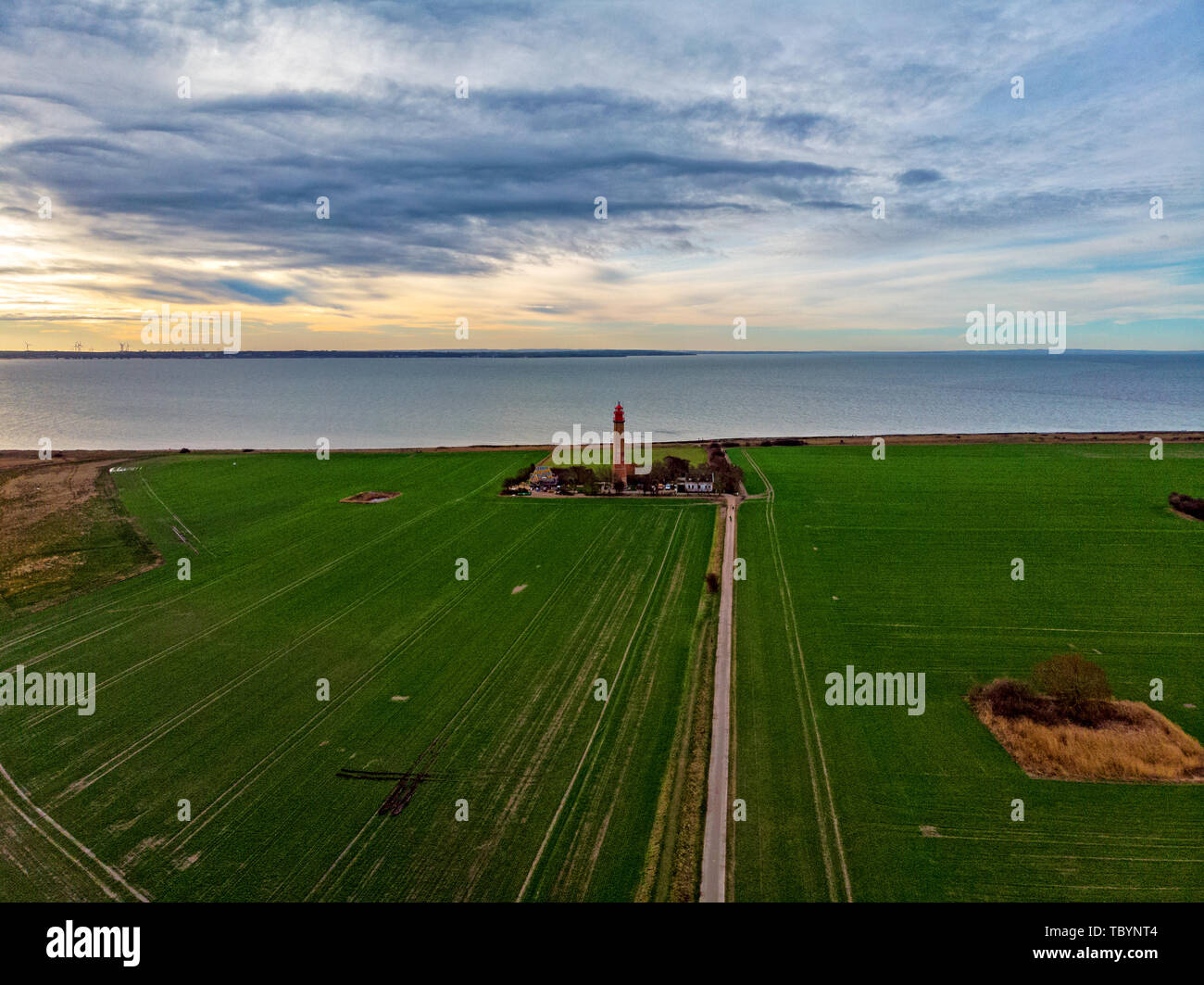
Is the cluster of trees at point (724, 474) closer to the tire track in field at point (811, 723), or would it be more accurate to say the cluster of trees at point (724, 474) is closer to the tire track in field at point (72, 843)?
the tire track in field at point (811, 723)

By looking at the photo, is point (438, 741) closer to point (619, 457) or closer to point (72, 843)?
point (72, 843)

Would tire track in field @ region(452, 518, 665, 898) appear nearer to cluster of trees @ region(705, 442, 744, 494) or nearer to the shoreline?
cluster of trees @ region(705, 442, 744, 494)

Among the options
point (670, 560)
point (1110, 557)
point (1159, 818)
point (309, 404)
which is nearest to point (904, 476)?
point (1110, 557)

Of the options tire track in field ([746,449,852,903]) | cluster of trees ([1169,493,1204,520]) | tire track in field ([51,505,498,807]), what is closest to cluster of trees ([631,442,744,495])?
tire track in field ([746,449,852,903])

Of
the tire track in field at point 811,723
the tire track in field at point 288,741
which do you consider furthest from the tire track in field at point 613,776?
the tire track in field at point 288,741

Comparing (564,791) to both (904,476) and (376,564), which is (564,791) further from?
→ (904,476)

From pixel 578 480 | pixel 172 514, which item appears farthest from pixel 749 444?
pixel 172 514
